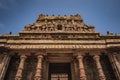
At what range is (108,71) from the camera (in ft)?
42.8

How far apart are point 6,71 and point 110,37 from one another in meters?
10.7

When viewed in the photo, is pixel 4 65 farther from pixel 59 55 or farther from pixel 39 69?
pixel 59 55

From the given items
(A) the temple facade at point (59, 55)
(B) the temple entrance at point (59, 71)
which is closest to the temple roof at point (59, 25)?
(A) the temple facade at point (59, 55)

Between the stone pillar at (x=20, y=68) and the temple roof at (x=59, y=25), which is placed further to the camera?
the temple roof at (x=59, y=25)

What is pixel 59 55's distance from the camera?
13914 millimetres

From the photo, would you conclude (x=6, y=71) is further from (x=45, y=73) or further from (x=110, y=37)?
(x=110, y=37)

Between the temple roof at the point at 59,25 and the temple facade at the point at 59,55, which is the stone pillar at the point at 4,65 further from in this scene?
the temple roof at the point at 59,25

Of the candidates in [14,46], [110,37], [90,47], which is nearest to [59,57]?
[90,47]

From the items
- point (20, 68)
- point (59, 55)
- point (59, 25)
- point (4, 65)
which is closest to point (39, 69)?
point (20, 68)

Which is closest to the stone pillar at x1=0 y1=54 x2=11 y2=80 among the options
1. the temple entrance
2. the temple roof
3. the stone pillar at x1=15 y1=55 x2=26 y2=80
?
the stone pillar at x1=15 y1=55 x2=26 y2=80

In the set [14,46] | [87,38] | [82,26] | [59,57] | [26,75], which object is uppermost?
[82,26]

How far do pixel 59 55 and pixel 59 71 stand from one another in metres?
1.86

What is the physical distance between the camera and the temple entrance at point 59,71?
46.2 feet

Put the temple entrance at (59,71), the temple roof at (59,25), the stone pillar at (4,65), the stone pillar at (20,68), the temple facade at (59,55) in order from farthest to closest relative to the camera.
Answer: the temple roof at (59,25) → the temple entrance at (59,71) → the temple facade at (59,55) → the stone pillar at (4,65) → the stone pillar at (20,68)
